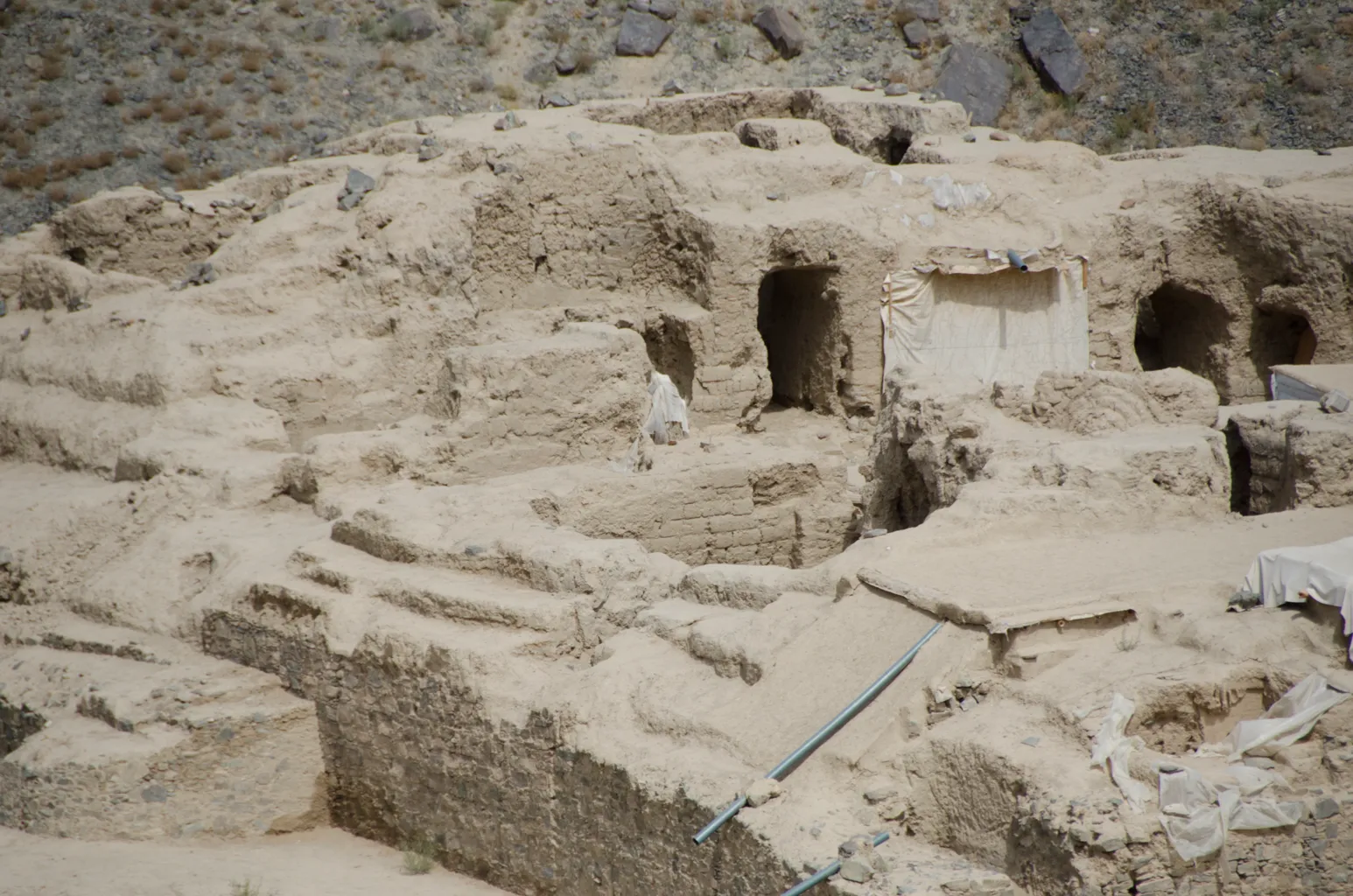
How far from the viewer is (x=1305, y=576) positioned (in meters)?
7.05

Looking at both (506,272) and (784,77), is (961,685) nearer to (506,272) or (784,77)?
(506,272)

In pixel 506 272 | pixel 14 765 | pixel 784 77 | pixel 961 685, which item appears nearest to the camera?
pixel 961 685

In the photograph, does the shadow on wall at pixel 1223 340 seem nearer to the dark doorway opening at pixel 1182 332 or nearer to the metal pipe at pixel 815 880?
the dark doorway opening at pixel 1182 332

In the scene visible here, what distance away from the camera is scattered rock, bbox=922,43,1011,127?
23234 millimetres

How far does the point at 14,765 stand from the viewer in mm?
8641

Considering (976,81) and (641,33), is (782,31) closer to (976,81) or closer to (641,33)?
(641,33)

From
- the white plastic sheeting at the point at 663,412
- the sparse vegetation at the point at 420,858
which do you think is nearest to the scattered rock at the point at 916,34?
the white plastic sheeting at the point at 663,412

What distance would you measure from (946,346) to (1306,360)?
3.47m

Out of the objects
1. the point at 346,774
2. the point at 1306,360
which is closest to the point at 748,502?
the point at 346,774

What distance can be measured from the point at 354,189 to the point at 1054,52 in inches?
523

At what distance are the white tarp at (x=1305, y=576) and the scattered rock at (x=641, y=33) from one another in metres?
17.5

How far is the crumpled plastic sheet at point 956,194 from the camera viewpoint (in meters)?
15.5

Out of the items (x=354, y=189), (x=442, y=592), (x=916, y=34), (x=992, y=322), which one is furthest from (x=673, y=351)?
(x=916, y=34)

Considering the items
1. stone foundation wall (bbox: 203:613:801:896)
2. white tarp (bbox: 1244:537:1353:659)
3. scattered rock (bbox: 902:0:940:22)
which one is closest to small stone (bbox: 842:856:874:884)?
stone foundation wall (bbox: 203:613:801:896)
